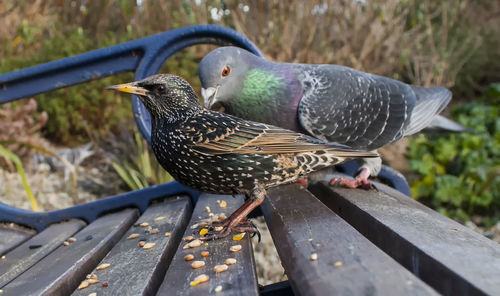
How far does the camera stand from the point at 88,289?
1.33 meters

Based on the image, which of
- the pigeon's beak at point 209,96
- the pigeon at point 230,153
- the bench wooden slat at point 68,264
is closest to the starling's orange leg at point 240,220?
the pigeon at point 230,153

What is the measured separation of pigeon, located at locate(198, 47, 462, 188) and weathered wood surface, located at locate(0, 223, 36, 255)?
3.63 feet

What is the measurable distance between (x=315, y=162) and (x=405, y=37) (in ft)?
17.5

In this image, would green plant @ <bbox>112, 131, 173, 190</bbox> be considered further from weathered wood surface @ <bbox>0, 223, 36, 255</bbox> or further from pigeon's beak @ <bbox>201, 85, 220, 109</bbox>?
pigeon's beak @ <bbox>201, 85, 220, 109</bbox>

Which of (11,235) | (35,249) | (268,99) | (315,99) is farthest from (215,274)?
(11,235)

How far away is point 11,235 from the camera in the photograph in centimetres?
240

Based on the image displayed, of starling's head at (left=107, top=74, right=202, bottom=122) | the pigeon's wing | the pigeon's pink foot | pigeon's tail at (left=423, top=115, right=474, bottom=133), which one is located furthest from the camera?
pigeon's tail at (left=423, top=115, right=474, bottom=133)

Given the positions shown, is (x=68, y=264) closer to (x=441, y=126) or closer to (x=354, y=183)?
(x=354, y=183)

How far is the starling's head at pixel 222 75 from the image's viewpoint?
7.85ft

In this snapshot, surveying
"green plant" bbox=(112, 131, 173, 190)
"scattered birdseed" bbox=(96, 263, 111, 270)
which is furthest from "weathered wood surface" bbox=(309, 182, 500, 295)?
"green plant" bbox=(112, 131, 173, 190)

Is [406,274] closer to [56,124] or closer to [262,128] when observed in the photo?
[262,128]

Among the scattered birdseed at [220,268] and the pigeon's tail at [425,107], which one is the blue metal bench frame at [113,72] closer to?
the pigeon's tail at [425,107]

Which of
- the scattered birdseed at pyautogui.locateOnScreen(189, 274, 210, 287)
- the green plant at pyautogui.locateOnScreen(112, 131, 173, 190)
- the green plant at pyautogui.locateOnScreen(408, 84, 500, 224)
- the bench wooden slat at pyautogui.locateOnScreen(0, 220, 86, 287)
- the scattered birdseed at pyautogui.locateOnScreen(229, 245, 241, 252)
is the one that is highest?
the scattered birdseed at pyautogui.locateOnScreen(189, 274, 210, 287)

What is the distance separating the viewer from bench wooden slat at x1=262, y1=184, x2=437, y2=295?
96 cm
